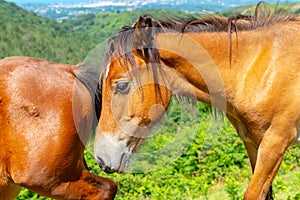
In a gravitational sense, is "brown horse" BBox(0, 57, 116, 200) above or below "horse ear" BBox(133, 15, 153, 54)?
below

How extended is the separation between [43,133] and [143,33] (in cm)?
107

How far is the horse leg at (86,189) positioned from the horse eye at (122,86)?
0.73 meters

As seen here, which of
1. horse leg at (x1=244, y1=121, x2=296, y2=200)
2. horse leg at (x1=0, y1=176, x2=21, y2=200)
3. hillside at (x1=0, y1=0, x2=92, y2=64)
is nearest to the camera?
horse leg at (x1=0, y1=176, x2=21, y2=200)

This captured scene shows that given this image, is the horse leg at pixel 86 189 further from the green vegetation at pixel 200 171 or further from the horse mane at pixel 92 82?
the horse mane at pixel 92 82

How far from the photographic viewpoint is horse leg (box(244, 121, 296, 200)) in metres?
3.58

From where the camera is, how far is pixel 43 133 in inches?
133

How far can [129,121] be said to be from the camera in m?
3.45

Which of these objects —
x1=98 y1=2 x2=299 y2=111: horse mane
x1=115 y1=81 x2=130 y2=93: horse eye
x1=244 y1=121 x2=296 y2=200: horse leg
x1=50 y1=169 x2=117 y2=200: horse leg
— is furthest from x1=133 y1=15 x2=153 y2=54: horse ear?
x1=244 y1=121 x2=296 y2=200: horse leg

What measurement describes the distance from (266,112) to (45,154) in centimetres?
176

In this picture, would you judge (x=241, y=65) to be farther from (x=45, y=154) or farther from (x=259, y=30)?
(x=45, y=154)

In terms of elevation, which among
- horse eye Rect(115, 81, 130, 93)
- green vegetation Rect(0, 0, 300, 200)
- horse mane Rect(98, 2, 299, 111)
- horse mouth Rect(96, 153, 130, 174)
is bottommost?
green vegetation Rect(0, 0, 300, 200)

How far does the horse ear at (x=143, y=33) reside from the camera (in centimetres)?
335

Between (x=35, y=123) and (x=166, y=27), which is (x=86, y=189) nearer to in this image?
(x=35, y=123)

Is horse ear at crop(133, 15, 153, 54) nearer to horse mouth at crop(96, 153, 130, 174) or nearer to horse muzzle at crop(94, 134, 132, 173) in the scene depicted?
horse muzzle at crop(94, 134, 132, 173)
